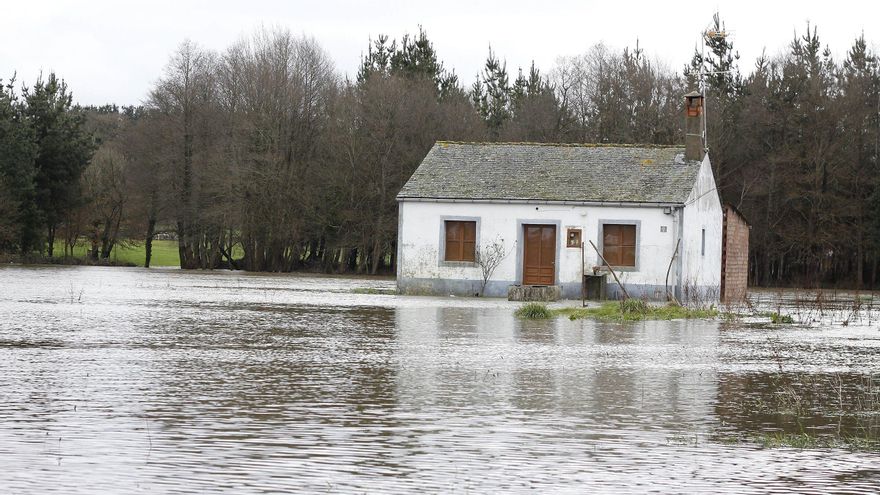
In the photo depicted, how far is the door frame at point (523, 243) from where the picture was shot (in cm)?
3997

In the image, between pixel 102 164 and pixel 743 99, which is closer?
pixel 743 99

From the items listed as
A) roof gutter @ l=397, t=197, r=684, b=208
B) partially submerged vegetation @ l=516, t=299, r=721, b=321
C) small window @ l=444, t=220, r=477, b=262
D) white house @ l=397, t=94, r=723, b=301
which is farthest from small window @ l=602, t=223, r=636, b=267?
partially submerged vegetation @ l=516, t=299, r=721, b=321

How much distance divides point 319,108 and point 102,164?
19.7 metres

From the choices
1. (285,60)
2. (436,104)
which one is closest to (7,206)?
(285,60)

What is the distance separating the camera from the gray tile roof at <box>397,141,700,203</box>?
39.9 metres

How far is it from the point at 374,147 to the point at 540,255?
24.2 meters

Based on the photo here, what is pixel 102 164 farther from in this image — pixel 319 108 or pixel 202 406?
pixel 202 406

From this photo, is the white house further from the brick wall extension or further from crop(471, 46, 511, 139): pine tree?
crop(471, 46, 511, 139): pine tree

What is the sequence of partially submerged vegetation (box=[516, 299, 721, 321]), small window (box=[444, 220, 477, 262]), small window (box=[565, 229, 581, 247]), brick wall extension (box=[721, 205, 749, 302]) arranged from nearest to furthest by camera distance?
partially submerged vegetation (box=[516, 299, 721, 321]) < small window (box=[565, 229, 581, 247]) < small window (box=[444, 220, 477, 262]) < brick wall extension (box=[721, 205, 749, 302])

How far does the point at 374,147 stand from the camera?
207ft

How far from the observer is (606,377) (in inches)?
578

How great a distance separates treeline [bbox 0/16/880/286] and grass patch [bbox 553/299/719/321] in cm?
3117

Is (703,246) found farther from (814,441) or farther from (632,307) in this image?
(814,441)

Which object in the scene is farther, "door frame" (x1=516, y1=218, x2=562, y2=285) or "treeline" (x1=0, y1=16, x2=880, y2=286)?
"treeline" (x1=0, y1=16, x2=880, y2=286)
